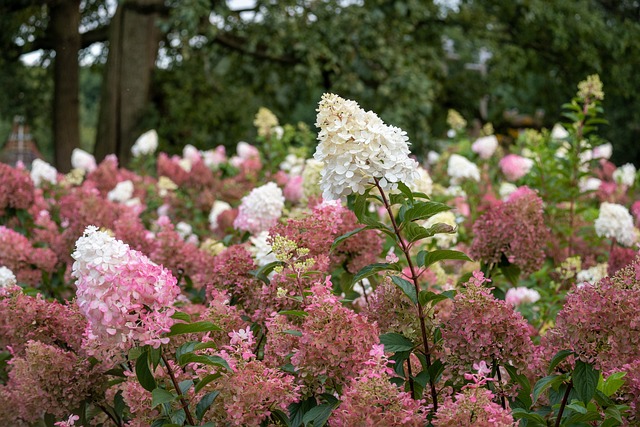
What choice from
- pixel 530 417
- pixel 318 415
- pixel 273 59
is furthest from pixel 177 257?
pixel 273 59

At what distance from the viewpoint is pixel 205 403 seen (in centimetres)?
168

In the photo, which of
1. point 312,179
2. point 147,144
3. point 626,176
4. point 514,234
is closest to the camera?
point 514,234

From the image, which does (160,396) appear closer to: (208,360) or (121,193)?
(208,360)

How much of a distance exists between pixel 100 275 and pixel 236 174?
4099mm

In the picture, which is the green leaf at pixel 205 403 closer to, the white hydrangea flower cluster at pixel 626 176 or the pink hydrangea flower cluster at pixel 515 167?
the pink hydrangea flower cluster at pixel 515 167

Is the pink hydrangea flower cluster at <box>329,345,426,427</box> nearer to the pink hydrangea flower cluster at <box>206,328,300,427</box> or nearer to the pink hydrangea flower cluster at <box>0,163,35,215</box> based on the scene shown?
the pink hydrangea flower cluster at <box>206,328,300,427</box>

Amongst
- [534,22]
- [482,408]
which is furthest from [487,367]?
Result: [534,22]

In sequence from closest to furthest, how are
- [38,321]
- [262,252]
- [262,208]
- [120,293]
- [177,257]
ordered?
[120,293], [38,321], [262,252], [177,257], [262,208]

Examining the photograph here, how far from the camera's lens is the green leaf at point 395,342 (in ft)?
5.76

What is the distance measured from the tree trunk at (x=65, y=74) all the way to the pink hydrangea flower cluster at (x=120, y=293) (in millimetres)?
8867

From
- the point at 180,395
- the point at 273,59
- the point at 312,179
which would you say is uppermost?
the point at 180,395

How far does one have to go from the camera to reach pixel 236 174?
568 centimetres

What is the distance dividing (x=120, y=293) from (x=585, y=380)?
3.06 feet

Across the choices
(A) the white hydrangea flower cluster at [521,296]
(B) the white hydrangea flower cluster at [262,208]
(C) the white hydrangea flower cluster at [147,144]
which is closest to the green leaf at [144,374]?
(B) the white hydrangea flower cluster at [262,208]
